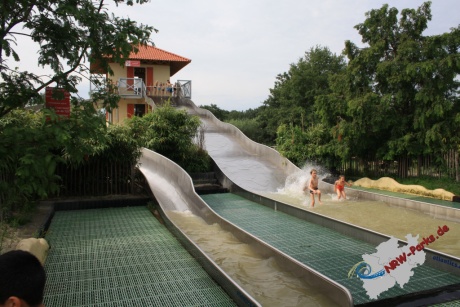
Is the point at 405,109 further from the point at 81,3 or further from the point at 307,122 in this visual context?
the point at 307,122

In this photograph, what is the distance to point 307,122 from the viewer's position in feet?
109

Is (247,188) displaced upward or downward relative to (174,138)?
downward

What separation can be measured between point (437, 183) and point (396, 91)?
3.61 metres

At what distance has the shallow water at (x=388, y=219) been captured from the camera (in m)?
6.82

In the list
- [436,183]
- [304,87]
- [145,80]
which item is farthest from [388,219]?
[304,87]

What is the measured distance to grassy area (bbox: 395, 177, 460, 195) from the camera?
11.7 metres

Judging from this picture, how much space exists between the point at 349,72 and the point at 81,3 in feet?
43.3

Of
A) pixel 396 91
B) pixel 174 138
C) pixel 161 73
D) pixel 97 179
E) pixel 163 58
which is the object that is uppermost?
pixel 163 58

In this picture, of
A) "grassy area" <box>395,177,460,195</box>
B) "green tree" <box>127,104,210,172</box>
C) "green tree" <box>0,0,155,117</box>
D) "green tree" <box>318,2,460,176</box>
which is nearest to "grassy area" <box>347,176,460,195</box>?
"grassy area" <box>395,177,460,195</box>

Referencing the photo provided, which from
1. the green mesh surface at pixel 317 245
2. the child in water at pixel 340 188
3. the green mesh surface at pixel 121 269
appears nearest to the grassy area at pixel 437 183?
the child in water at pixel 340 188

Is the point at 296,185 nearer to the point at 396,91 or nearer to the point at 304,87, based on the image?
the point at 396,91

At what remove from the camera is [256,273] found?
5.28 meters

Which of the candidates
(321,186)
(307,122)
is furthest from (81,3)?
(307,122)
